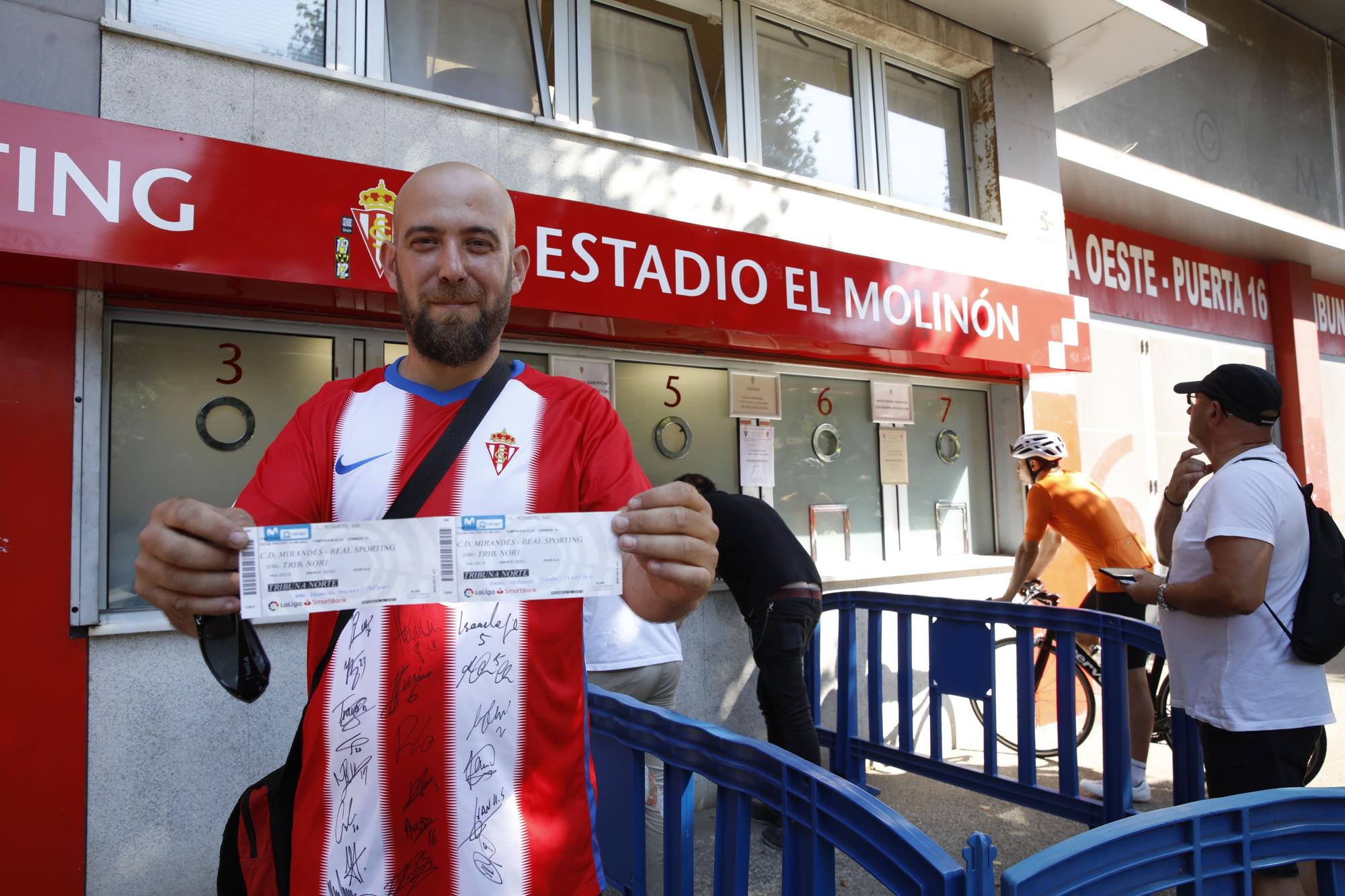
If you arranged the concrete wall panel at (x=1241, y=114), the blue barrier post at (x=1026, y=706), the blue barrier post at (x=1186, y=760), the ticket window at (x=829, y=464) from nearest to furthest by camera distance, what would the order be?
1. the blue barrier post at (x=1186, y=760)
2. the blue barrier post at (x=1026, y=706)
3. the ticket window at (x=829, y=464)
4. the concrete wall panel at (x=1241, y=114)

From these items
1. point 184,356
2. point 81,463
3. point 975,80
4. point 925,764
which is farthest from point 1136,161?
point 81,463

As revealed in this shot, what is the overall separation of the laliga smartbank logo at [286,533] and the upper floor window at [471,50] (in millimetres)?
3908

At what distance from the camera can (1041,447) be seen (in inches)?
208

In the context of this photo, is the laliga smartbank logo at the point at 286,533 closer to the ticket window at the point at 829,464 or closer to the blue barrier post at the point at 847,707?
the blue barrier post at the point at 847,707

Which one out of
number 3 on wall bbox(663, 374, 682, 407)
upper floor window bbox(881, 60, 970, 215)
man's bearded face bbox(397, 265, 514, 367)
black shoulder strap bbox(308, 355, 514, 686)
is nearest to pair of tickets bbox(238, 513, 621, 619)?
black shoulder strap bbox(308, 355, 514, 686)

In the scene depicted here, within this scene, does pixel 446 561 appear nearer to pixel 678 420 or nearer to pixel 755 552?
pixel 755 552

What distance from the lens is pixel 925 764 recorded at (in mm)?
4504

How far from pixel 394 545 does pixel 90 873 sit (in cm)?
329

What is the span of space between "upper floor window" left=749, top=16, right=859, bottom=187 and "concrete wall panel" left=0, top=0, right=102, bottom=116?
3844mm

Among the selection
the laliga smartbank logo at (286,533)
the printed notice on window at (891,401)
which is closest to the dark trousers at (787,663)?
the printed notice on window at (891,401)

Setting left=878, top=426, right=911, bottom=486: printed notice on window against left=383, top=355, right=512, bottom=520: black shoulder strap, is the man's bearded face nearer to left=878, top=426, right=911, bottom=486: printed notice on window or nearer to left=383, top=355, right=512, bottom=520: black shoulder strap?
left=383, top=355, right=512, bottom=520: black shoulder strap

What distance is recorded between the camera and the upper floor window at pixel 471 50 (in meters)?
4.62

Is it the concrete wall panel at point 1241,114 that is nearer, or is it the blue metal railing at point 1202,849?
the blue metal railing at point 1202,849

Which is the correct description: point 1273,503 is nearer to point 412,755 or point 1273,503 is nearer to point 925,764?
point 925,764
